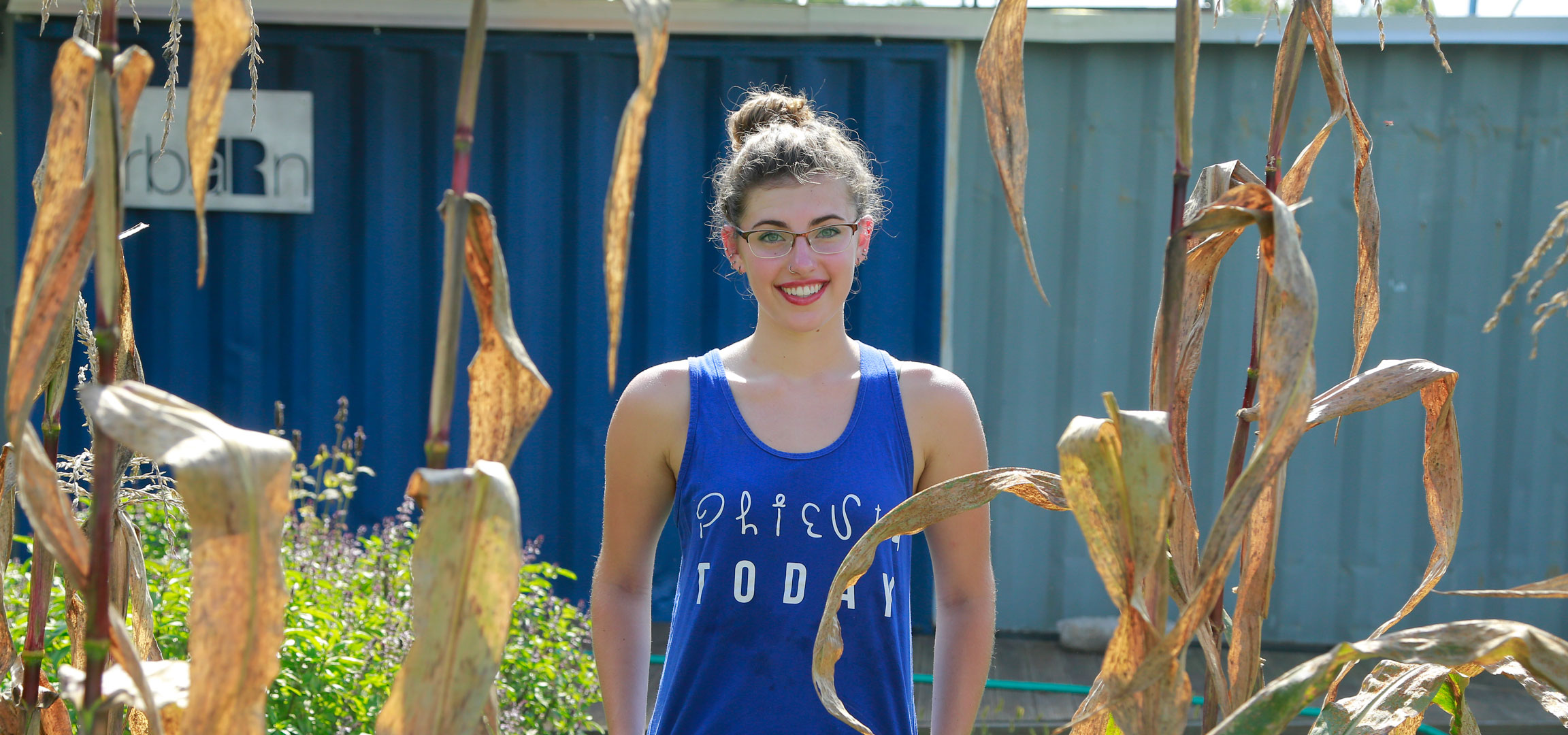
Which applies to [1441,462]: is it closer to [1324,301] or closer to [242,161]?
[1324,301]

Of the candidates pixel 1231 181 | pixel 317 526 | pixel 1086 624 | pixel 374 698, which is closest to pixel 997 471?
pixel 1231 181

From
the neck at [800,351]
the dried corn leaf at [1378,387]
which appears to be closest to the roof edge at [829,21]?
the neck at [800,351]

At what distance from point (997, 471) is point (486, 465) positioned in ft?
1.28

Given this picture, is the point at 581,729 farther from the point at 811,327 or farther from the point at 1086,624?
the point at 1086,624

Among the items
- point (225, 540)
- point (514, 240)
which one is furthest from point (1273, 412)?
point (514, 240)

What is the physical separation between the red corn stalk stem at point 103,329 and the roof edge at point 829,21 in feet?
13.4

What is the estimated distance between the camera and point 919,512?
0.86 m

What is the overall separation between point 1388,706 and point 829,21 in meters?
4.21

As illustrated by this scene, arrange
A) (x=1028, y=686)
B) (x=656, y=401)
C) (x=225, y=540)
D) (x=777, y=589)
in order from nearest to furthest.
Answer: (x=225, y=540), (x=777, y=589), (x=656, y=401), (x=1028, y=686)

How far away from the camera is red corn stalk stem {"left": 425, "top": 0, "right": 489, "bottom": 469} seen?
0.60 metres

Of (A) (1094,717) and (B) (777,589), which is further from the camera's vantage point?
(B) (777,589)

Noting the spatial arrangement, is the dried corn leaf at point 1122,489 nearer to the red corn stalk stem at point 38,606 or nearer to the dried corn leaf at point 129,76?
the dried corn leaf at point 129,76

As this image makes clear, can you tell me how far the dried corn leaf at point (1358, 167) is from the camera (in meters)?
0.82

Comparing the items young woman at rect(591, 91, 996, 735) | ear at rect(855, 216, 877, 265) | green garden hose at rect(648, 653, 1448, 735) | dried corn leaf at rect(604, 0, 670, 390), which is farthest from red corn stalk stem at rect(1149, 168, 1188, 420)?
green garden hose at rect(648, 653, 1448, 735)
